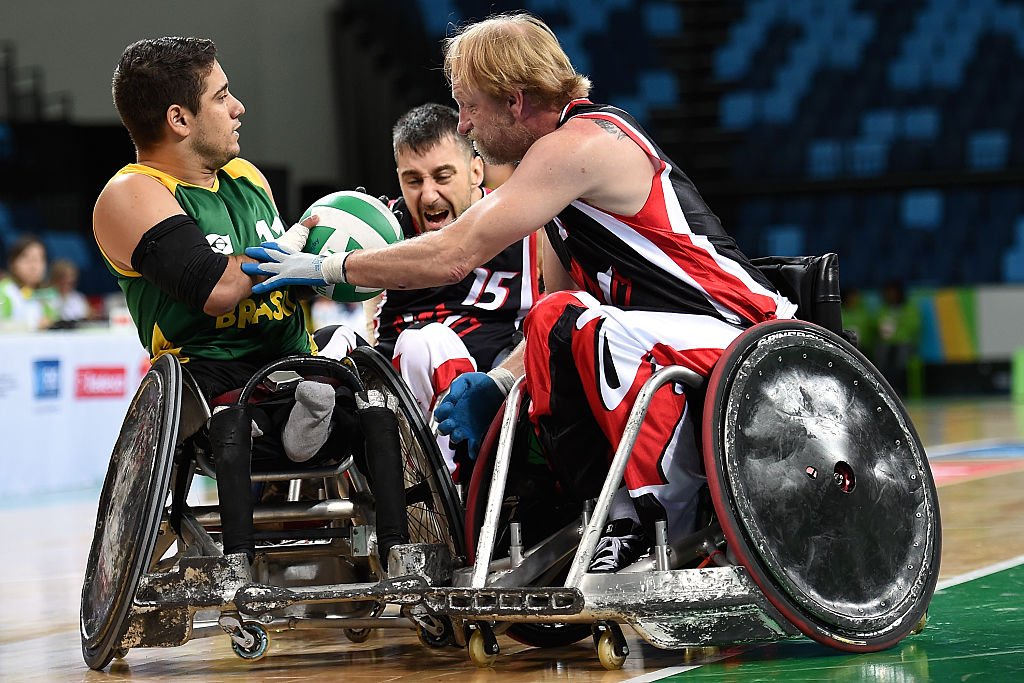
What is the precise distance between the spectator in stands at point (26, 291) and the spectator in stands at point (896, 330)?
34.5 ft

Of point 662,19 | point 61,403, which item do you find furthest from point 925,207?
point 61,403

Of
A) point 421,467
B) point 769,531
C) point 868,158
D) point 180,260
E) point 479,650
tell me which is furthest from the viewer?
point 868,158

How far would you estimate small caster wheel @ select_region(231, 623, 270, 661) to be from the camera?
12.1 ft

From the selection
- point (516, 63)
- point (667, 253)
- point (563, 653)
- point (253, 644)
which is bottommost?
point (563, 653)

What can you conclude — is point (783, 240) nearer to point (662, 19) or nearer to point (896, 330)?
point (896, 330)

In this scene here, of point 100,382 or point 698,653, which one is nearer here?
point 698,653

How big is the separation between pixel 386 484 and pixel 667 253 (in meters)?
0.91

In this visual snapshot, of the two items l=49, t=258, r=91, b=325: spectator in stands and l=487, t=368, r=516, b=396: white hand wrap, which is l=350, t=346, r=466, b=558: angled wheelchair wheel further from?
l=49, t=258, r=91, b=325: spectator in stands

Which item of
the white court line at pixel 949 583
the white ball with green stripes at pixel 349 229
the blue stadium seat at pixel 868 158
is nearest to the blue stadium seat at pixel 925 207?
the blue stadium seat at pixel 868 158

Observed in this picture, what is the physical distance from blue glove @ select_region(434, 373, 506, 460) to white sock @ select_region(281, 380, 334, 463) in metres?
0.34

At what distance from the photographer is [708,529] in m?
3.41

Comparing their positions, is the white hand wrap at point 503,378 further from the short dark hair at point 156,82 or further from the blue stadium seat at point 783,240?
the blue stadium seat at point 783,240

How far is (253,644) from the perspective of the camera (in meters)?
3.72

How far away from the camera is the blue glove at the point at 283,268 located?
3654 mm
